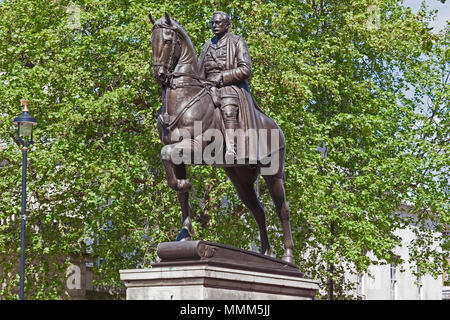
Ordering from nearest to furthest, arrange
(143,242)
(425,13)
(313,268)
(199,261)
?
(199,261), (143,242), (313,268), (425,13)

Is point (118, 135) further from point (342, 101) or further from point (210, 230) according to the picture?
point (342, 101)

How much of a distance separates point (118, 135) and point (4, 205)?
12.8 feet

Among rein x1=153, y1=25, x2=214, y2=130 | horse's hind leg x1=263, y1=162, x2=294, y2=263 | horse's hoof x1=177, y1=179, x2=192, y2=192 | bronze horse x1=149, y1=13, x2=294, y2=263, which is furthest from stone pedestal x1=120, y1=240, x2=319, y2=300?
horse's hind leg x1=263, y1=162, x2=294, y2=263

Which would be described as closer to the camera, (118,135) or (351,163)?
(118,135)

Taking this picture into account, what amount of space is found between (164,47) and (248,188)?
2.76 meters

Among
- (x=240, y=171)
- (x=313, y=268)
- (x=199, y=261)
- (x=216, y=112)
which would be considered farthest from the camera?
(x=313, y=268)

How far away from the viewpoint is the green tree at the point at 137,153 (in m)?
26.2

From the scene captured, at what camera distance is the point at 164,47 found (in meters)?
11.6

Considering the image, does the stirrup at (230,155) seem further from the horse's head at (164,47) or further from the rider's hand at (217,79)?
the horse's head at (164,47)

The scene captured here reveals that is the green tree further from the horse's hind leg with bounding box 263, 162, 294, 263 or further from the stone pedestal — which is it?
the stone pedestal

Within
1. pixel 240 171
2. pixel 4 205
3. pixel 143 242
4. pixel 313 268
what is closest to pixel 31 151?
pixel 4 205

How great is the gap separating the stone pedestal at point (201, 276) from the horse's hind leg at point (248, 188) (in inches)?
64.6

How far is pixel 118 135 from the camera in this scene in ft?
87.9

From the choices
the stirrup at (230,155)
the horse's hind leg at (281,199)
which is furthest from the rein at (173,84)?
the horse's hind leg at (281,199)
